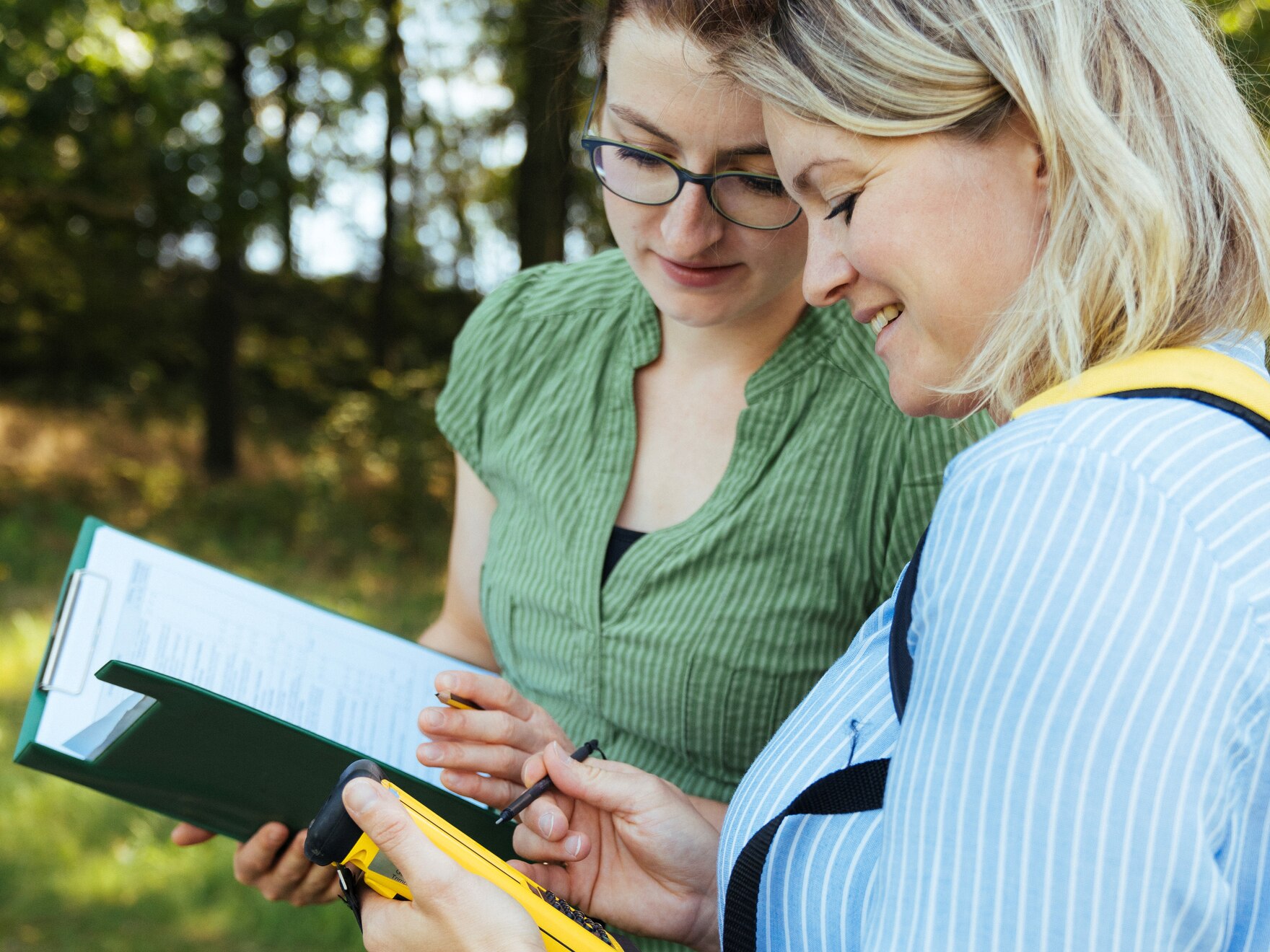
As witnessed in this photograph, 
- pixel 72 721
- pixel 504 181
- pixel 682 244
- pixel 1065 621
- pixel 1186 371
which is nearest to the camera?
pixel 1065 621

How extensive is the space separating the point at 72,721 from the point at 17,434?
33.2ft

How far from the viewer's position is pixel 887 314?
127cm

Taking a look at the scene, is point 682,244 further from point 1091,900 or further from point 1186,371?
point 1091,900

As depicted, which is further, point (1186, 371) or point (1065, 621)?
point (1186, 371)

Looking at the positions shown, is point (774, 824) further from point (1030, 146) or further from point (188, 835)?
point (188, 835)

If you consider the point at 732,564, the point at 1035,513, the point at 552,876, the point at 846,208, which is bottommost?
the point at 552,876

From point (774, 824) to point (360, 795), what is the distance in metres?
0.43

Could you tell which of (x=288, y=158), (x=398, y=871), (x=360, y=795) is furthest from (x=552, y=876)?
(x=288, y=158)

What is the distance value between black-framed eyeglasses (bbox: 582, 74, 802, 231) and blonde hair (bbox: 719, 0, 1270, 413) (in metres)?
0.56

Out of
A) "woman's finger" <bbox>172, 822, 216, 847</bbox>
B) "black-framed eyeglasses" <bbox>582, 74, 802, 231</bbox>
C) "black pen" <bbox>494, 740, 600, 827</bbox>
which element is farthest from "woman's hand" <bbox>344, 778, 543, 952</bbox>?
"black-framed eyeglasses" <bbox>582, 74, 802, 231</bbox>

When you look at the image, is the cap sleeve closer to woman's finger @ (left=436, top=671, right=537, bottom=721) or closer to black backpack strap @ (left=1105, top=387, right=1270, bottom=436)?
woman's finger @ (left=436, top=671, right=537, bottom=721)

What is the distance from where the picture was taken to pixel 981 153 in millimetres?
1081

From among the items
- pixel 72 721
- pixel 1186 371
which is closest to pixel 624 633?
pixel 72 721

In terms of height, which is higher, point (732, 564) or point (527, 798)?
point (732, 564)
